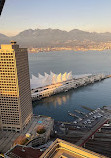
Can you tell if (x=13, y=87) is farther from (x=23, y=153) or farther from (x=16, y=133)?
(x=23, y=153)

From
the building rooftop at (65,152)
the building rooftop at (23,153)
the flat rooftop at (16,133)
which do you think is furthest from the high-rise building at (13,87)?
the building rooftop at (65,152)

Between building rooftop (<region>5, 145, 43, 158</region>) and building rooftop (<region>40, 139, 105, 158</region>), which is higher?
building rooftop (<region>40, 139, 105, 158</region>)

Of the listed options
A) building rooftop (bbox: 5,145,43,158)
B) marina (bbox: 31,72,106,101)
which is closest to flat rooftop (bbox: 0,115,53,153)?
building rooftop (bbox: 5,145,43,158)

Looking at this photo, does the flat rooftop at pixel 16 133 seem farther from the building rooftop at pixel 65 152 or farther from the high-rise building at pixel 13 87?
the building rooftop at pixel 65 152

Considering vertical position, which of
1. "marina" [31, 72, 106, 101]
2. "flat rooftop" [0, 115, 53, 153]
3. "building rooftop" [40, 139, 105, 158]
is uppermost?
"building rooftop" [40, 139, 105, 158]

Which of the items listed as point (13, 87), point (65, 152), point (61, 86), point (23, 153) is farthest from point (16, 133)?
point (61, 86)

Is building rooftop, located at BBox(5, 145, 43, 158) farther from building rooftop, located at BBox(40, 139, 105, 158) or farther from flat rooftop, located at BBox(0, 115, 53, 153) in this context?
building rooftop, located at BBox(40, 139, 105, 158)

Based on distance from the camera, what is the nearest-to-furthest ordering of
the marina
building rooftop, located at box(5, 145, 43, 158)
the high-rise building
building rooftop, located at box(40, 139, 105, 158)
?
building rooftop, located at box(40, 139, 105, 158) → building rooftop, located at box(5, 145, 43, 158) → the high-rise building → the marina
